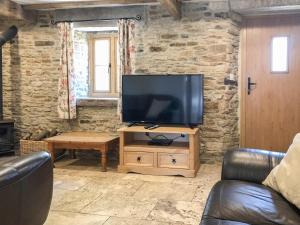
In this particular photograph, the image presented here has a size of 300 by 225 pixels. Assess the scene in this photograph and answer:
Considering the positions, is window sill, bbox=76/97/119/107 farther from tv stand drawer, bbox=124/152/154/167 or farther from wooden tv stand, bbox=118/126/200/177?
tv stand drawer, bbox=124/152/154/167

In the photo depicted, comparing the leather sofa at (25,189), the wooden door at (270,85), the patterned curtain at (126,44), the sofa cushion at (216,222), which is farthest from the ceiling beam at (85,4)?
the sofa cushion at (216,222)

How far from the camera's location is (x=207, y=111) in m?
4.67

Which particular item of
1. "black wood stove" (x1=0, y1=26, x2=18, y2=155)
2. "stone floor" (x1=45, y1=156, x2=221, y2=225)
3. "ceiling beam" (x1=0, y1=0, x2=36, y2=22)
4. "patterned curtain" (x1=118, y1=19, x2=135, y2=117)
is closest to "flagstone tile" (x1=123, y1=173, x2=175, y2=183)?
"stone floor" (x1=45, y1=156, x2=221, y2=225)

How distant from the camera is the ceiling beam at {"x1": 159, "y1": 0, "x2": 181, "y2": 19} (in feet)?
13.2

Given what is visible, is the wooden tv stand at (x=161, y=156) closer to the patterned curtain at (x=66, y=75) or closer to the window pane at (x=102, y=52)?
the patterned curtain at (x=66, y=75)

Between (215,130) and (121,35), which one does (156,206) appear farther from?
(121,35)

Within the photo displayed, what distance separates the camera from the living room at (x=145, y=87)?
165 inches

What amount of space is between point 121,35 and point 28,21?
147 cm

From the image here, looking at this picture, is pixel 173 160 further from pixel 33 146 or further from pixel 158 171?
pixel 33 146

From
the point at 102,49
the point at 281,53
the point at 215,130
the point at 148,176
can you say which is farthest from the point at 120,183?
the point at 281,53

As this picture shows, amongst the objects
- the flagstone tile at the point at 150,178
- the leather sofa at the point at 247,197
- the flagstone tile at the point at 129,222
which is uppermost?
the leather sofa at the point at 247,197

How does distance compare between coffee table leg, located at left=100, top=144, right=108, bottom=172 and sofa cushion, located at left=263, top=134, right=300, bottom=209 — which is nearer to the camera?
sofa cushion, located at left=263, top=134, right=300, bottom=209

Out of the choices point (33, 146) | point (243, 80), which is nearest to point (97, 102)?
point (33, 146)

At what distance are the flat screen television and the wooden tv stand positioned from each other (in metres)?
0.17
